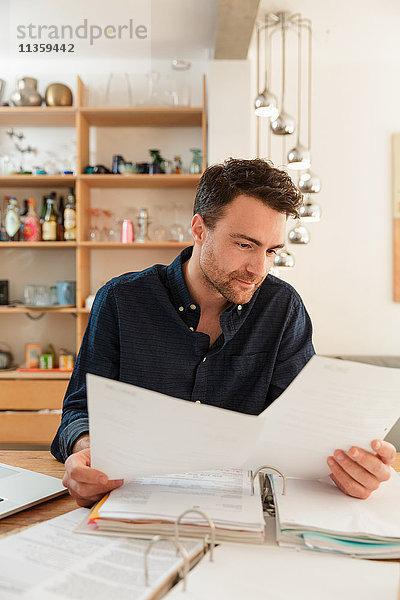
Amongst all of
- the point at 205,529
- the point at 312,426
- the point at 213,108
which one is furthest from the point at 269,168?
the point at 213,108

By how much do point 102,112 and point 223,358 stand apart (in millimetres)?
2447

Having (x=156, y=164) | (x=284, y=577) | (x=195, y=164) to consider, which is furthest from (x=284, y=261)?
(x=284, y=577)

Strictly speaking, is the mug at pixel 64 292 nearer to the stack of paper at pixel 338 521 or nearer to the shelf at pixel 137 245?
the shelf at pixel 137 245

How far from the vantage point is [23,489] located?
100cm

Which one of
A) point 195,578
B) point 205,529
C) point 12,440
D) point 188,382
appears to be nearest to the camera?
point 195,578

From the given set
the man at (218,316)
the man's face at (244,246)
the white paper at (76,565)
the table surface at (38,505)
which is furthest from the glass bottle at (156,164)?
the white paper at (76,565)

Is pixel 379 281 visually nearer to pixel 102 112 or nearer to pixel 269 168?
pixel 102 112

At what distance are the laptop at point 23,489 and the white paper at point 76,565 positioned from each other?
120 mm

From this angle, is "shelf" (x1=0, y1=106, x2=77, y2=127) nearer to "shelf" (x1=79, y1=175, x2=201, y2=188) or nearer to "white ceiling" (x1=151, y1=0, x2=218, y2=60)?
"shelf" (x1=79, y1=175, x2=201, y2=188)

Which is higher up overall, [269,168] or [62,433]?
[269,168]

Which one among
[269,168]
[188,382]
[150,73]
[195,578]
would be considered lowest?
[195,578]

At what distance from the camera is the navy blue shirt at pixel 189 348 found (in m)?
1.39

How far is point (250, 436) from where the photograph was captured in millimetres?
780

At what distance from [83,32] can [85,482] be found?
312 centimetres
